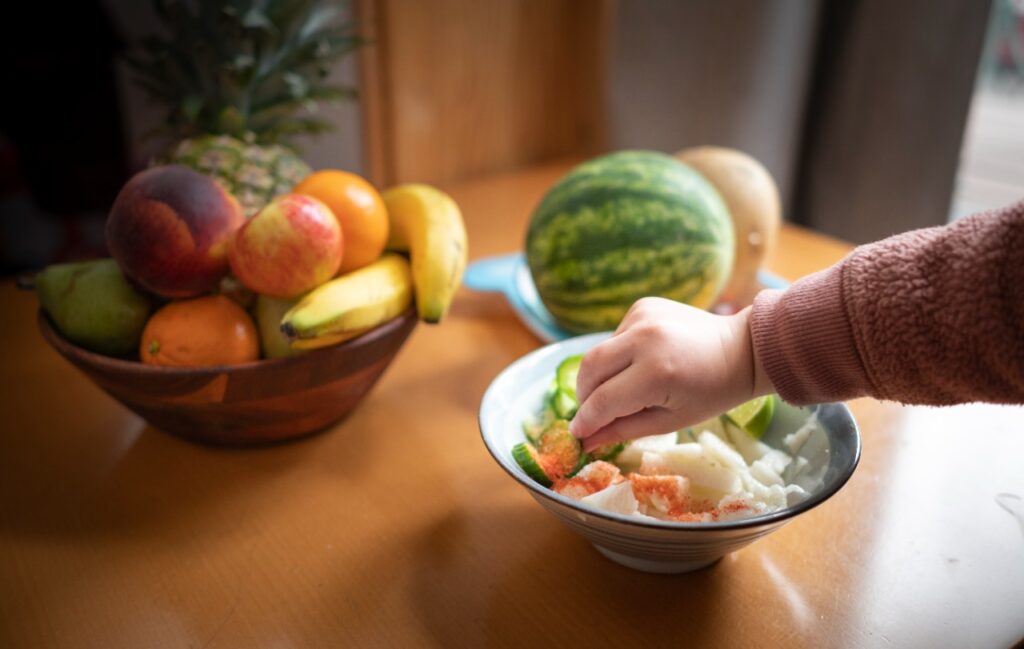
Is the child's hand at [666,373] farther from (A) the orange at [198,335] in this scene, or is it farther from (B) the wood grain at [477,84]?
(B) the wood grain at [477,84]

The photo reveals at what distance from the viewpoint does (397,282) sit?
2.41 ft

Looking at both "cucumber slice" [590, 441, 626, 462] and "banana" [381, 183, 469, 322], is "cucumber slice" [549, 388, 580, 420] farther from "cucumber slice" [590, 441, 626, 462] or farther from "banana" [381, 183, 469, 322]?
"banana" [381, 183, 469, 322]

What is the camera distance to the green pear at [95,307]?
679 millimetres

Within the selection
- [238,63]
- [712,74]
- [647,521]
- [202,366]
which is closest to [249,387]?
[202,366]

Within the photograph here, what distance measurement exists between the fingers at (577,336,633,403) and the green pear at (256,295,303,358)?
270mm

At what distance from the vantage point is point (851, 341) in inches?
19.4

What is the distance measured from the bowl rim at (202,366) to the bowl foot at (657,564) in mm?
274

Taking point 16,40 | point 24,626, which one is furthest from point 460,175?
point 24,626

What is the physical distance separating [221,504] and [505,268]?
54cm

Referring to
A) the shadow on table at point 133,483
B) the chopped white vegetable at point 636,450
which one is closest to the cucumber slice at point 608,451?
the chopped white vegetable at point 636,450

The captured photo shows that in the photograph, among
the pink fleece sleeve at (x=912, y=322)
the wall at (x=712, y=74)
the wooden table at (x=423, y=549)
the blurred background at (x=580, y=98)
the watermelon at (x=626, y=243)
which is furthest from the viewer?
the wall at (x=712, y=74)

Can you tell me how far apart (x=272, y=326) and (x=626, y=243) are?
0.39 meters

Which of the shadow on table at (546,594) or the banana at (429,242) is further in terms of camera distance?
the banana at (429,242)

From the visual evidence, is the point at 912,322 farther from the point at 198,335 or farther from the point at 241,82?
the point at 241,82
